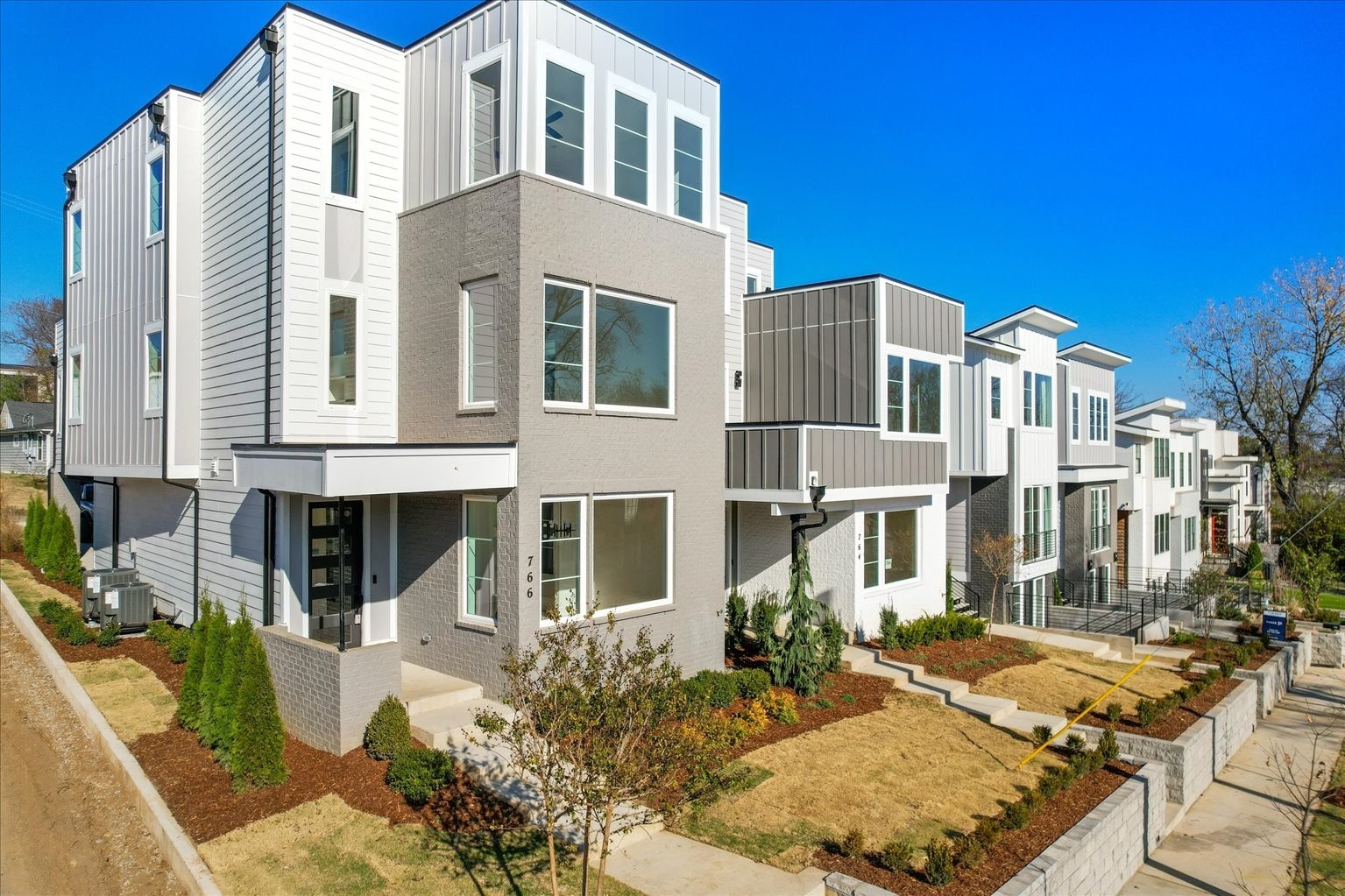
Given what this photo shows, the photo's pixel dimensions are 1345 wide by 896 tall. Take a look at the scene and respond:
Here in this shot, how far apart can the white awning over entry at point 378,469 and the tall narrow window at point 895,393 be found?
818 cm

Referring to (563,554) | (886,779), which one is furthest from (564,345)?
(886,779)

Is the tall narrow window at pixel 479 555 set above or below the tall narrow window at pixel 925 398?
below

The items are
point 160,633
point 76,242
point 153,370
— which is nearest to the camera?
point 160,633

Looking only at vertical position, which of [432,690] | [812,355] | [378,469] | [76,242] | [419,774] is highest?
[76,242]

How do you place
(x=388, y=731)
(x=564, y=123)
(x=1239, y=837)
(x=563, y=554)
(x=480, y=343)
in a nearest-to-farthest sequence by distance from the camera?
1. (x=388, y=731)
2. (x=1239, y=837)
3. (x=563, y=554)
4. (x=480, y=343)
5. (x=564, y=123)

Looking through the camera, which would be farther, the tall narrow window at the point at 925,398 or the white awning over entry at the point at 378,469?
the tall narrow window at the point at 925,398

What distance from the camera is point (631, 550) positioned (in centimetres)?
1139

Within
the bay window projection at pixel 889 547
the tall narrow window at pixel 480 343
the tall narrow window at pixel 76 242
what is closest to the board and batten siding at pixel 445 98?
the tall narrow window at pixel 480 343

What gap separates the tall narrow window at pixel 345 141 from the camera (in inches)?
456

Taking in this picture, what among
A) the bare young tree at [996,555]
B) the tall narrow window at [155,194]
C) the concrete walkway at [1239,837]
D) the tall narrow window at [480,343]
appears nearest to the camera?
the concrete walkway at [1239,837]

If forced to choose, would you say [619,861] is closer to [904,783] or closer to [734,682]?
[904,783]

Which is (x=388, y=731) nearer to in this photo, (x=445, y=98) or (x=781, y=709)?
(x=781, y=709)

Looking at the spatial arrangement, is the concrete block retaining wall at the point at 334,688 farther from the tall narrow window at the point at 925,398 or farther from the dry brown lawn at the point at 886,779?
the tall narrow window at the point at 925,398

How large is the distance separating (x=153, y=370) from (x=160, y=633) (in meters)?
4.43
